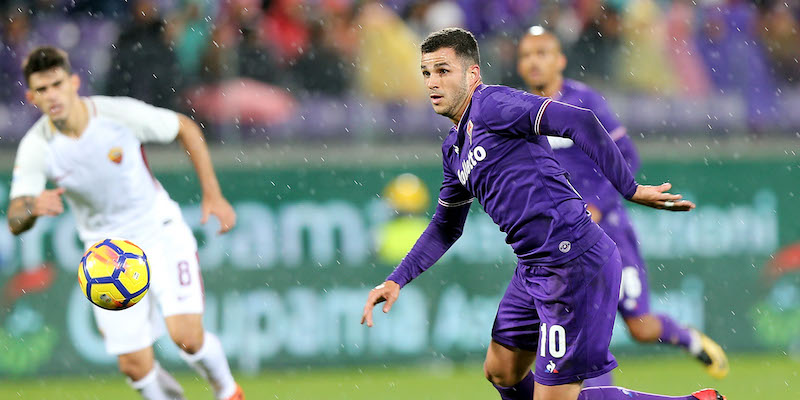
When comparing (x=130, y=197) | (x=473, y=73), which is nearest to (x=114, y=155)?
(x=130, y=197)

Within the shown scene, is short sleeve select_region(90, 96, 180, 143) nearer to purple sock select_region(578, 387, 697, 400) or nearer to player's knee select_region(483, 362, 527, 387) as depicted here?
player's knee select_region(483, 362, 527, 387)

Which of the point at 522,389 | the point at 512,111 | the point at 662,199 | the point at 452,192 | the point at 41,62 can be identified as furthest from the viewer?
the point at 41,62

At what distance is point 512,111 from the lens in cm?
537

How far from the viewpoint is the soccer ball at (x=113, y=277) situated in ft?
21.7

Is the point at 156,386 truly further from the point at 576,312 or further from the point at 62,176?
the point at 576,312

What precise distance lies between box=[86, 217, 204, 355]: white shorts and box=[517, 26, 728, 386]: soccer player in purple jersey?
2466 mm

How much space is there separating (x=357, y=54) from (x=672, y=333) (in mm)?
4301

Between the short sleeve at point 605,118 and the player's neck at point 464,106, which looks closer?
the player's neck at point 464,106

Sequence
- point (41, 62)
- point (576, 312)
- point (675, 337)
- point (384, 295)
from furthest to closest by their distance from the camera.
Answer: point (675, 337)
point (41, 62)
point (384, 295)
point (576, 312)

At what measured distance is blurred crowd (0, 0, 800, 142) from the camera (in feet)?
34.5

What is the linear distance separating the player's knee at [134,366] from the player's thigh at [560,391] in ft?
9.63

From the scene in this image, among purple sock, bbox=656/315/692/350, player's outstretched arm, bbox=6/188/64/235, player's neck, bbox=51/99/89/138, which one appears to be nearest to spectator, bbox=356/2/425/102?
player's neck, bbox=51/99/89/138

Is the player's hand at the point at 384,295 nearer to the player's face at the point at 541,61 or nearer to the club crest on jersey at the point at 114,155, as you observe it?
the player's face at the point at 541,61

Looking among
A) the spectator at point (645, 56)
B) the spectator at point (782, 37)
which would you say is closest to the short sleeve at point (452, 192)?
the spectator at point (645, 56)
